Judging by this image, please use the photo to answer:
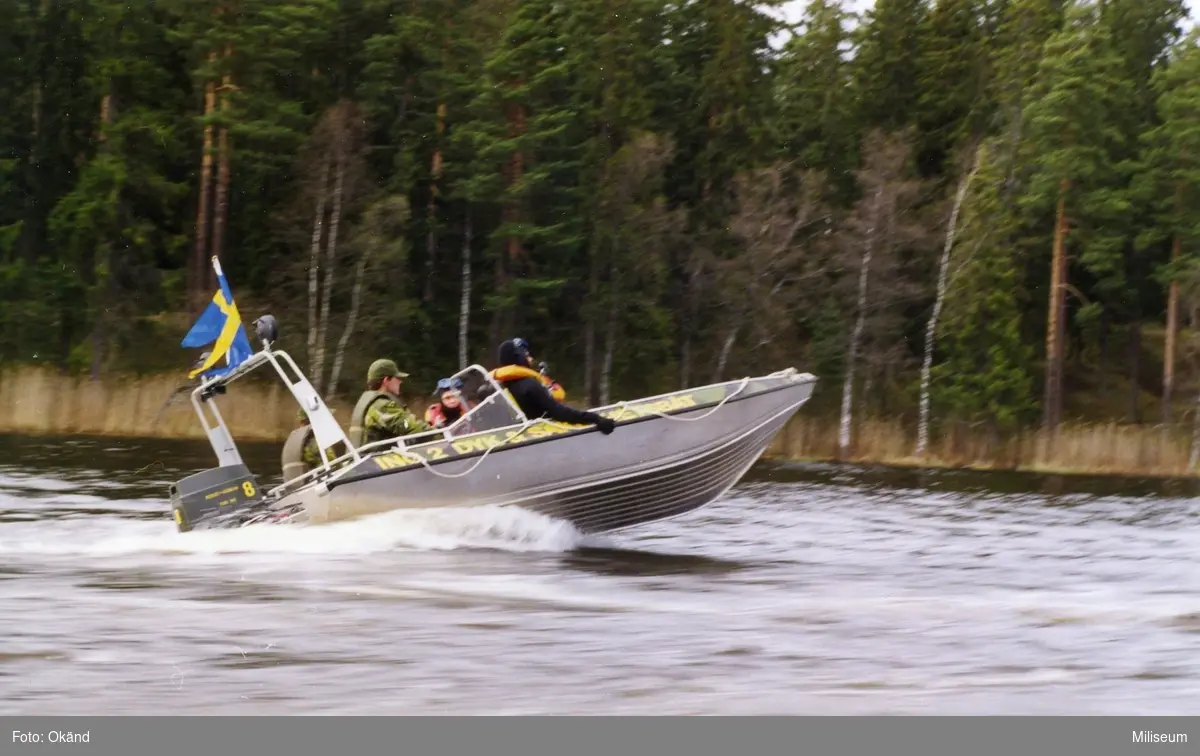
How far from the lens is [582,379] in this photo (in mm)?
46156

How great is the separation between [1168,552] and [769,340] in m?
27.5

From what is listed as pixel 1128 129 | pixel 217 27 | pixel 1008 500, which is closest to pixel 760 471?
pixel 1008 500

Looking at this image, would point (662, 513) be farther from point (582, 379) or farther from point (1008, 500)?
point (582, 379)

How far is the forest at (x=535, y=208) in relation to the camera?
42.5 metres

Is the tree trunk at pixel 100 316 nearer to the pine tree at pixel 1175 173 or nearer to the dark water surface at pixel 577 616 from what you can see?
the dark water surface at pixel 577 616

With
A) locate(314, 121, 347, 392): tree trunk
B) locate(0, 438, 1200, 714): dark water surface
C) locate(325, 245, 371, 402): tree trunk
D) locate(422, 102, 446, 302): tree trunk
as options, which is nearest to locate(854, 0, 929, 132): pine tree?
locate(422, 102, 446, 302): tree trunk

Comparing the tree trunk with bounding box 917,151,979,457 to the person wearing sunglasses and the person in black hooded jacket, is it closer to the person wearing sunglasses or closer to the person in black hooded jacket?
the person wearing sunglasses

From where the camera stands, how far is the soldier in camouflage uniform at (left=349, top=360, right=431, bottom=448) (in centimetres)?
1413

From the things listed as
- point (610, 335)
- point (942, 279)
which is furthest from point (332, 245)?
point (942, 279)

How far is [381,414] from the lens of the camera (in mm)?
14148

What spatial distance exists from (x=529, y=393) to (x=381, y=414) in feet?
4.29

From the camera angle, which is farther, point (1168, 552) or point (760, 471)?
point (760, 471)
